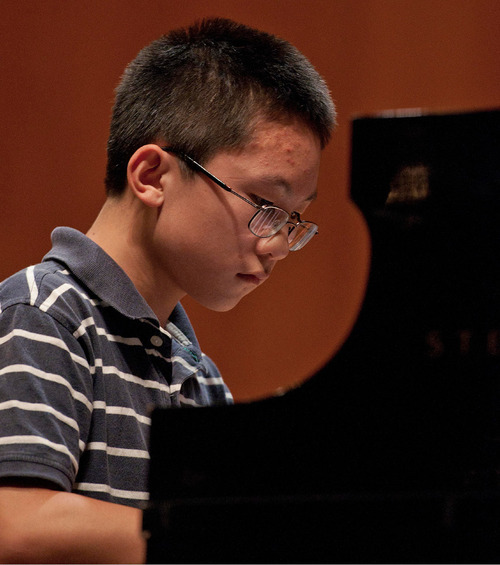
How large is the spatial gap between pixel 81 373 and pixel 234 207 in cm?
35

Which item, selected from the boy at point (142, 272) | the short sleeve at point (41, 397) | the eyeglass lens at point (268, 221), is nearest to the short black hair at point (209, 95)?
the boy at point (142, 272)

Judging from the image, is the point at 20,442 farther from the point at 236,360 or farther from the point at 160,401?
the point at 236,360

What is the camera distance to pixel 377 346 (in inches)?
30.1

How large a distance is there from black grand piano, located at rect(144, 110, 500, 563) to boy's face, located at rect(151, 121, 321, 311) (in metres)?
0.47

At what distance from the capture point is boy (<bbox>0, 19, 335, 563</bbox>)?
3.09ft

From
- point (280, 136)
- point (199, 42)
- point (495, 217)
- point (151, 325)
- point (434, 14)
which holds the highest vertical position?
point (434, 14)

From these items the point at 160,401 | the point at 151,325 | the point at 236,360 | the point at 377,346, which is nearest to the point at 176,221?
the point at 151,325

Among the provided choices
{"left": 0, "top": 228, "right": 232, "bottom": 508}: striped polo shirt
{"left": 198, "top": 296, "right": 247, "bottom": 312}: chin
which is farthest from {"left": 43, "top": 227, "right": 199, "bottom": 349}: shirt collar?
{"left": 198, "top": 296, "right": 247, "bottom": 312}: chin

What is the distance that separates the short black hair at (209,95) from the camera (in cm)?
129

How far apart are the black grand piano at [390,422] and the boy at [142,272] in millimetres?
253

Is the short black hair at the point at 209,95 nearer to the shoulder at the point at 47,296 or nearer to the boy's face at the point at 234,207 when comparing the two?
the boy's face at the point at 234,207

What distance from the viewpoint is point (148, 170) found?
1303 millimetres

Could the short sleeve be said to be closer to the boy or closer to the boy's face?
the boy

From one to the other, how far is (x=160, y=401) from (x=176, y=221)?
287mm
